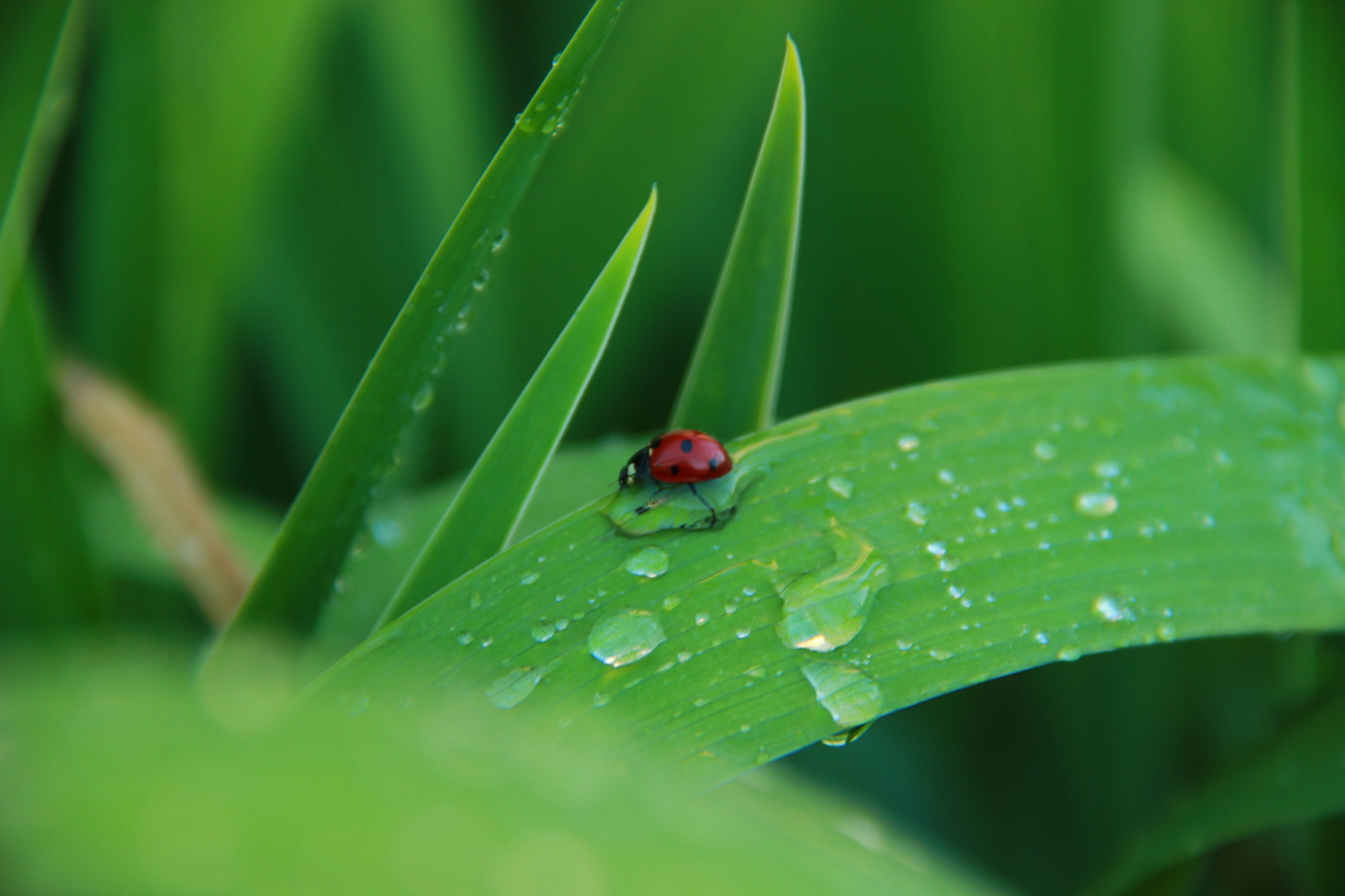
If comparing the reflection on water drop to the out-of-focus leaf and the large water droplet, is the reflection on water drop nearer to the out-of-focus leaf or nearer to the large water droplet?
the large water droplet

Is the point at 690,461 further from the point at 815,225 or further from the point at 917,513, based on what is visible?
the point at 815,225

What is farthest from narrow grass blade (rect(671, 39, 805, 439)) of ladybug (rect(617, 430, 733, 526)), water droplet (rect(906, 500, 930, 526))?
water droplet (rect(906, 500, 930, 526))

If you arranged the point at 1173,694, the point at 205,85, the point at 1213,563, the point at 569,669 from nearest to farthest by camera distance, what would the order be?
the point at 569,669 < the point at 1213,563 < the point at 205,85 < the point at 1173,694

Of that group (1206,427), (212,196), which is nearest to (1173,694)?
(1206,427)

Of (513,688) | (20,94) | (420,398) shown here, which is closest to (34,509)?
(20,94)

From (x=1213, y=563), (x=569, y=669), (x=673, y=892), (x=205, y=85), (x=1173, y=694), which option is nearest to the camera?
(x=673, y=892)

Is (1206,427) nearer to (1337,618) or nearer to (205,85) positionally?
(1337,618)
